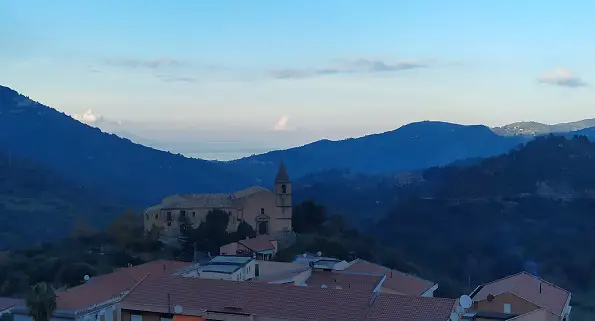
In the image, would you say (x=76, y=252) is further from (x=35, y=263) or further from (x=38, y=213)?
(x=38, y=213)

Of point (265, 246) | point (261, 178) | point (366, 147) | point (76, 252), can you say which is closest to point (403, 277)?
point (265, 246)

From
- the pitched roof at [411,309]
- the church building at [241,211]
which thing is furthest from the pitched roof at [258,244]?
the pitched roof at [411,309]

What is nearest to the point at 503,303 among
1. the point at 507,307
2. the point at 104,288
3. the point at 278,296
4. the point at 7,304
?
the point at 507,307

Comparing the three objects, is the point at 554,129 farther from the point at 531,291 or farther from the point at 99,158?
the point at 531,291

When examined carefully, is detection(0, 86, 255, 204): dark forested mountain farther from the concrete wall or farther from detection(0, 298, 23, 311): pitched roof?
the concrete wall

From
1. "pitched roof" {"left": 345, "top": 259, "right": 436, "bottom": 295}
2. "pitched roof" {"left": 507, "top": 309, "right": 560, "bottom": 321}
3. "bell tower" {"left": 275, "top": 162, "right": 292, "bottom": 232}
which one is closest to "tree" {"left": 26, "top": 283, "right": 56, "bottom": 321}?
"pitched roof" {"left": 345, "top": 259, "right": 436, "bottom": 295}

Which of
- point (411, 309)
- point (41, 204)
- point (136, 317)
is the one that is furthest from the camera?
point (41, 204)
